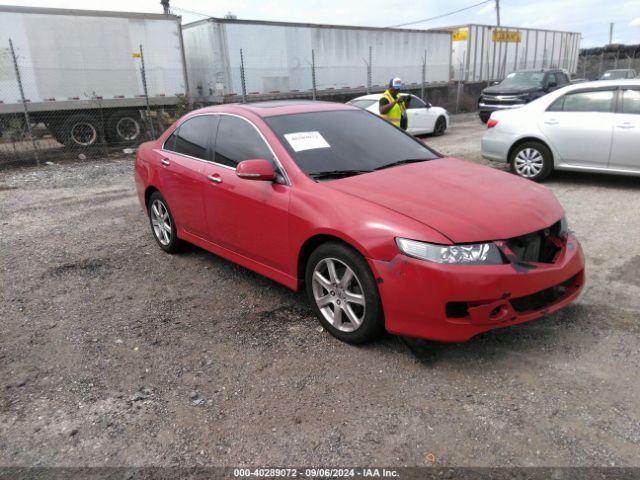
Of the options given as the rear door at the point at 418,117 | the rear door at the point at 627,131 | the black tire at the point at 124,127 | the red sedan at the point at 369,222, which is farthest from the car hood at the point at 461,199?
the black tire at the point at 124,127

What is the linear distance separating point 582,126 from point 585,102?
40 centimetres

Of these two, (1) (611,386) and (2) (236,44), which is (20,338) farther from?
(2) (236,44)

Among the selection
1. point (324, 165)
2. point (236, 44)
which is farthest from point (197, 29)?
point (324, 165)

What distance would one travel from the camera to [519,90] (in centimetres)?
1619

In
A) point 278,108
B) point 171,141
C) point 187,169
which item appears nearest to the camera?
point 278,108

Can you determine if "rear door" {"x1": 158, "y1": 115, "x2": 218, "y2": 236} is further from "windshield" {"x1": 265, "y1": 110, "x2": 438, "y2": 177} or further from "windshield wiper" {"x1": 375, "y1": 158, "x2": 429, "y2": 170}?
"windshield wiper" {"x1": 375, "y1": 158, "x2": 429, "y2": 170}

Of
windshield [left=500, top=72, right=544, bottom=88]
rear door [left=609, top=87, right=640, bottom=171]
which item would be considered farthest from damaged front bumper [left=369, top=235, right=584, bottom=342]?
windshield [left=500, top=72, right=544, bottom=88]

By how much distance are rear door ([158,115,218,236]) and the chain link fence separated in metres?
8.03

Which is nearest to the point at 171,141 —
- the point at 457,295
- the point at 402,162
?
the point at 402,162

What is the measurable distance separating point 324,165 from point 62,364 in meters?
2.28

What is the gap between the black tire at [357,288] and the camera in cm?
313

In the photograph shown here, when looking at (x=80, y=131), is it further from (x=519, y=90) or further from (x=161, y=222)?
(x=519, y=90)

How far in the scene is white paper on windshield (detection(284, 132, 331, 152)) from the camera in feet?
12.6

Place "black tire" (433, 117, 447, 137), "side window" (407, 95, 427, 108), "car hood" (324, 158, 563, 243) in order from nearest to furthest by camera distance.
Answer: "car hood" (324, 158, 563, 243), "side window" (407, 95, 427, 108), "black tire" (433, 117, 447, 137)
